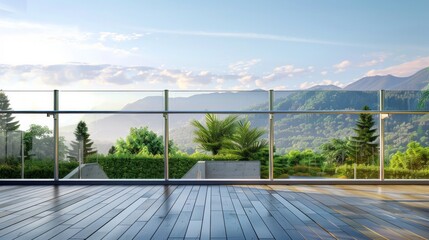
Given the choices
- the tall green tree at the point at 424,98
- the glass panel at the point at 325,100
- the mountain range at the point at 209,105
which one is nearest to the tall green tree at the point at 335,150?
the mountain range at the point at 209,105

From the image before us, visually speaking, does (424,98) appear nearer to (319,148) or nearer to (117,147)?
(319,148)

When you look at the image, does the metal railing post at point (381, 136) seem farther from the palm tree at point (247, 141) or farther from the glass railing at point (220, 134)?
the palm tree at point (247, 141)

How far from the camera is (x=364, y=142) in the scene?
238 inches

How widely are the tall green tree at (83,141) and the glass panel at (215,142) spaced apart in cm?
99

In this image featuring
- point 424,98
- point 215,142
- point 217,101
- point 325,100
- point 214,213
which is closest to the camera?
point 214,213

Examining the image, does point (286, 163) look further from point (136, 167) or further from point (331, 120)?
point (136, 167)

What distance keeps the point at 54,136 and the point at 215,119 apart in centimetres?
203

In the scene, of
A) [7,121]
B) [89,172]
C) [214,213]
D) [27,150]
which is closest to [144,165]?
[89,172]

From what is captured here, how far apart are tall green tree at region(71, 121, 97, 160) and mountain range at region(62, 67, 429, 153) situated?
69 mm

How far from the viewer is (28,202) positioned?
4355mm

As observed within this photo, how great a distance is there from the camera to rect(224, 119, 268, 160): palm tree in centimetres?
590

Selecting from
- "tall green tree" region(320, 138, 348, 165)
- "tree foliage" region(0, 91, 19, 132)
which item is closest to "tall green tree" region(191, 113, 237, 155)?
"tall green tree" region(320, 138, 348, 165)

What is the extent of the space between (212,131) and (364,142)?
1.89 m

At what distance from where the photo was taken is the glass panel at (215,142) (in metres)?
5.93
